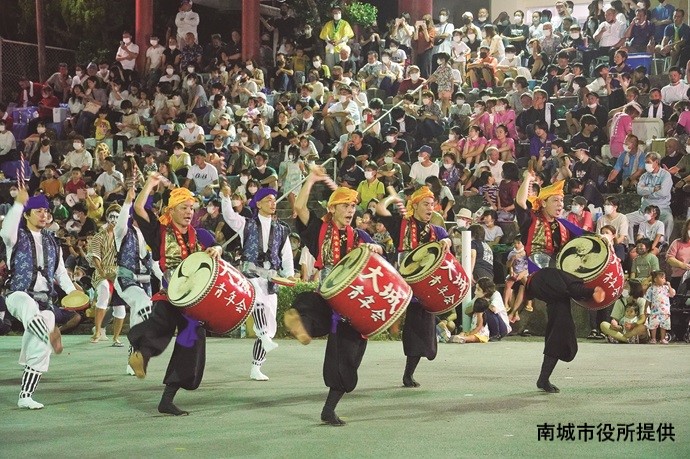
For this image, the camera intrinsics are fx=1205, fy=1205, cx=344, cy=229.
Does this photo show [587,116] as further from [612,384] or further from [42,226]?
[42,226]

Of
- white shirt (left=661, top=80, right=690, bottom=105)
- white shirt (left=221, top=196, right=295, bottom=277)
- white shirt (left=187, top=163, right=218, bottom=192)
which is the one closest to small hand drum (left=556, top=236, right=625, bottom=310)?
white shirt (left=221, top=196, right=295, bottom=277)

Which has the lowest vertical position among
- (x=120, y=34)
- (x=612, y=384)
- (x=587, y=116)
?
(x=612, y=384)

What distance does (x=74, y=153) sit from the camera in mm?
19891

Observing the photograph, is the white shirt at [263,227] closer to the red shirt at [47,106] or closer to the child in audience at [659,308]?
the child in audience at [659,308]

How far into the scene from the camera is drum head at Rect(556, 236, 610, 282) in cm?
941

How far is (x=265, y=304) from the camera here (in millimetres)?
10766

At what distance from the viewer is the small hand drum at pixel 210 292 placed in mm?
8453

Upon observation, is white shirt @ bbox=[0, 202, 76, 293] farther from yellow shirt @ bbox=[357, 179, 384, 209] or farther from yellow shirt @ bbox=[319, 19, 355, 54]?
yellow shirt @ bbox=[319, 19, 355, 54]

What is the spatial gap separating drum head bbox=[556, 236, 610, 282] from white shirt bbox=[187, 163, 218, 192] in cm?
→ 923

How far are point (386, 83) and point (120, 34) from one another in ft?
25.9

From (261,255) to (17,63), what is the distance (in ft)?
50.1

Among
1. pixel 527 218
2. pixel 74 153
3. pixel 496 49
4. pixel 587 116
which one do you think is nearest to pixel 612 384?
pixel 527 218

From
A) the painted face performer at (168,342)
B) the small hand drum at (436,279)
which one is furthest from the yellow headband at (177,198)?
the small hand drum at (436,279)

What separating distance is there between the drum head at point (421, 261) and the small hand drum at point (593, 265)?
0.98 meters
